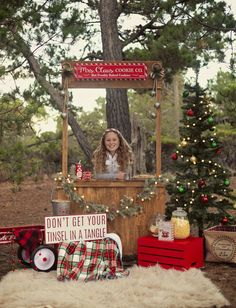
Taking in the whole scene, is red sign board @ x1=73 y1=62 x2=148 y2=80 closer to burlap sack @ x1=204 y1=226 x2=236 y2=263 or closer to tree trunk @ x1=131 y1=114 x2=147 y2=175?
burlap sack @ x1=204 y1=226 x2=236 y2=263

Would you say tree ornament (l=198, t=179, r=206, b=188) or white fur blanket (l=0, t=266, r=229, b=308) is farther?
tree ornament (l=198, t=179, r=206, b=188)

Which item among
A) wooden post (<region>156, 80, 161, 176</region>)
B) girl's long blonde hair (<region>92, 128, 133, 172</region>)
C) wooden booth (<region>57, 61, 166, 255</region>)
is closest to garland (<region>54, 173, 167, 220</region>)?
wooden booth (<region>57, 61, 166, 255</region>)

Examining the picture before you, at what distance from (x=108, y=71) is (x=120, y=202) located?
74.0 inches

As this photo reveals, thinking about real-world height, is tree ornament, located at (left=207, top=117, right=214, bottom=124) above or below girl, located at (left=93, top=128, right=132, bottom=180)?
above

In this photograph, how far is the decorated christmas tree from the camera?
7.17 meters

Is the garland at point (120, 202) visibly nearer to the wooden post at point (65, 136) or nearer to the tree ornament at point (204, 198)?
the wooden post at point (65, 136)

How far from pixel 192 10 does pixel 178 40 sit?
0.98 meters

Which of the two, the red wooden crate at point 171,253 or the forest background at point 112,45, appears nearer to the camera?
the red wooden crate at point 171,253

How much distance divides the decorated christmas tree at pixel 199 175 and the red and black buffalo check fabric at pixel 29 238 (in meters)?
2.06

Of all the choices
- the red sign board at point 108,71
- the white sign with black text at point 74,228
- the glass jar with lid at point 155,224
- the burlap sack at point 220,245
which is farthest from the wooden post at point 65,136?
the burlap sack at point 220,245

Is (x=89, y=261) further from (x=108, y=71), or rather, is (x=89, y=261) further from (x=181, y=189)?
(x=108, y=71)

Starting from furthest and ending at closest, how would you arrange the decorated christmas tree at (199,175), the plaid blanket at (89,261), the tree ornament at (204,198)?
the decorated christmas tree at (199,175), the tree ornament at (204,198), the plaid blanket at (89,261)

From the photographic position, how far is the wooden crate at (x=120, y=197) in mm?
6715

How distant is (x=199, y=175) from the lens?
24.2 ft
